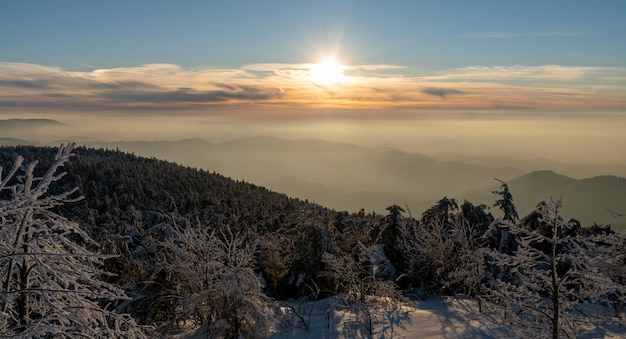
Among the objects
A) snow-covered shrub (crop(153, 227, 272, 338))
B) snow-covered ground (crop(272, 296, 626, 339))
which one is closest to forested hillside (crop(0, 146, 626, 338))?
snow-covered shrub (crop(153, 227, 272, 338))

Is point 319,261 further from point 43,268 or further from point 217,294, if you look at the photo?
point 43,268

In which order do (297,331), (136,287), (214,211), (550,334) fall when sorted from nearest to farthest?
1. (550,334)
2. (297,331)
3. (136,287)
4. (214,211)

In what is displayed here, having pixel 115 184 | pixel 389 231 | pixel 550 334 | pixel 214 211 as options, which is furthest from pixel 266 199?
pixel 550 334

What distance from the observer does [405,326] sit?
1213 centimetres

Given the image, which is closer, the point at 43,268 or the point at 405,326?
the point at 43,268

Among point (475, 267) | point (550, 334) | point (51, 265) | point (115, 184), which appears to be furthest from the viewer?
point (115, 184)

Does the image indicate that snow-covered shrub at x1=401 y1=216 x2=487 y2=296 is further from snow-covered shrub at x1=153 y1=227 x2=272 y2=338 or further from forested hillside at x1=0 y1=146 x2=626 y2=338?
snow-covered shrub at x1=153 y1=227 x2=272 y2=338

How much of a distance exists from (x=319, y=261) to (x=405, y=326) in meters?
7.24

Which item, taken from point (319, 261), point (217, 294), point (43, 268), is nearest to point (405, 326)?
point (217, 294)

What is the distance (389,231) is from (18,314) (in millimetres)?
18274

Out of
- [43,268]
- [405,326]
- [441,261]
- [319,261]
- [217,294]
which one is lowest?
[319,261]

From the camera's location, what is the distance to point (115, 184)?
154ft

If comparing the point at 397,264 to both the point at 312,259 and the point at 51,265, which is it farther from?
the point at 51,265

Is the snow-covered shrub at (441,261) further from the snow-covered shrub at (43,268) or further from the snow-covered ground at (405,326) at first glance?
the snow-covered shrub at (43,268)
